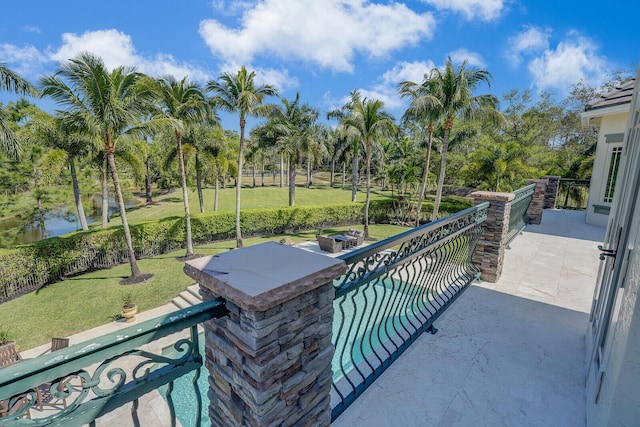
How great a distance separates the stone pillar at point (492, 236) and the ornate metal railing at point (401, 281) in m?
0.17

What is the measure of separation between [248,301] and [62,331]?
10162mm

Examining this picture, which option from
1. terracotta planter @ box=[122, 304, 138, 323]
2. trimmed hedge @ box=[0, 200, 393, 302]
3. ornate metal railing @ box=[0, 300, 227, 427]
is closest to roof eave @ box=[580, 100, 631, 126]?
ornate metal railing @ box=[0, 300, 227, 427]

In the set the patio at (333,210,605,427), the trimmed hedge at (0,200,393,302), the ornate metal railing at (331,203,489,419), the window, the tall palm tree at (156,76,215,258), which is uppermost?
the tall palm tree at (156,76,215,258)

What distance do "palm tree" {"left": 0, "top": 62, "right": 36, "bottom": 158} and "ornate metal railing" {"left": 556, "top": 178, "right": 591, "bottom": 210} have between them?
853 inches

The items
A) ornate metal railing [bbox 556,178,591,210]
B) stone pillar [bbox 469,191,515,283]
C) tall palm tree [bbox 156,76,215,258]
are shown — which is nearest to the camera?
stone pillar [bbox 469,191,515,283]

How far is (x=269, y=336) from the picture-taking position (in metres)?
1.30

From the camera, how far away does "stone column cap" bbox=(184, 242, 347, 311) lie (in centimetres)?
123

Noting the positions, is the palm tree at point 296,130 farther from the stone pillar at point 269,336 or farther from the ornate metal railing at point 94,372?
the ornate metal railing at point 94,372

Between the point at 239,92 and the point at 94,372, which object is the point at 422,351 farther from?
the point at 239,92

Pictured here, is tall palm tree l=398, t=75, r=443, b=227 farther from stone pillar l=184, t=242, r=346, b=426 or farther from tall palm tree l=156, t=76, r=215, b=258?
stone pillar l=184, t=242, r=346, b=426

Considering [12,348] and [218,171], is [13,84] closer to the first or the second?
[12,348]

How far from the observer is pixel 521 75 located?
25.0 m

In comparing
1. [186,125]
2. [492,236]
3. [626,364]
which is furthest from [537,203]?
[186,125]

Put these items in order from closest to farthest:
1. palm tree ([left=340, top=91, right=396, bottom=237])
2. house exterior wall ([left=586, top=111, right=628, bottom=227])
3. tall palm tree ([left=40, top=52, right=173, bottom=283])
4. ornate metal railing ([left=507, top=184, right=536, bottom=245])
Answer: ornate metal railing ([left=507, top=184, right=536, bottom=245]) → tall palm tree ([left=40, top=52, right=173, bottom=283]) → house exterior wall ([left=586, top=111, right=628, bottom=227]) → palm tree ([left=340, top=91, right=396, bottom=237])
